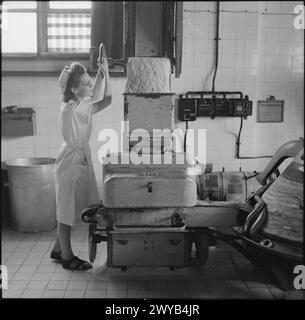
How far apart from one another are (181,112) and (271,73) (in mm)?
1241

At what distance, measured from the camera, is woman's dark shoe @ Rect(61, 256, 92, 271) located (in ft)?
12.6

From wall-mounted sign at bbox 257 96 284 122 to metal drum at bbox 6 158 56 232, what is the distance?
8.57 ft

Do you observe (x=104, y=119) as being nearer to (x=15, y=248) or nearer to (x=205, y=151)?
(x=205, y=151)

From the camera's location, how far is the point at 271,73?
538cm

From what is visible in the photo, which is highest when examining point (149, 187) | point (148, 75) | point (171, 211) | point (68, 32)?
point (68, 32)

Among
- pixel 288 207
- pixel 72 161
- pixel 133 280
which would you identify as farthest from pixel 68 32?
pixel 288 207

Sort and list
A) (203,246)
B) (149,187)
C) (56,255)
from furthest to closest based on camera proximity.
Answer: (56,255) < (203,246) < (149,187)

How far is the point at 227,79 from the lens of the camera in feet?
17.3

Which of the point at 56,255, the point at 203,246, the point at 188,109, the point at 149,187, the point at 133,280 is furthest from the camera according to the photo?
the point at 188,109

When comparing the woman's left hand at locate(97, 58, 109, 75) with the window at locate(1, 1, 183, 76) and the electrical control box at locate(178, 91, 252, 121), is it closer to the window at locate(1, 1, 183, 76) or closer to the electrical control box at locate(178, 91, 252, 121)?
the window at locate(1, 1, 183, 76)

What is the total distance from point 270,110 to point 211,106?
793 mm

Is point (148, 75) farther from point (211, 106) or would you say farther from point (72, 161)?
point (211, 106)

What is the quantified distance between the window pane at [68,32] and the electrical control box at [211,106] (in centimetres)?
137
